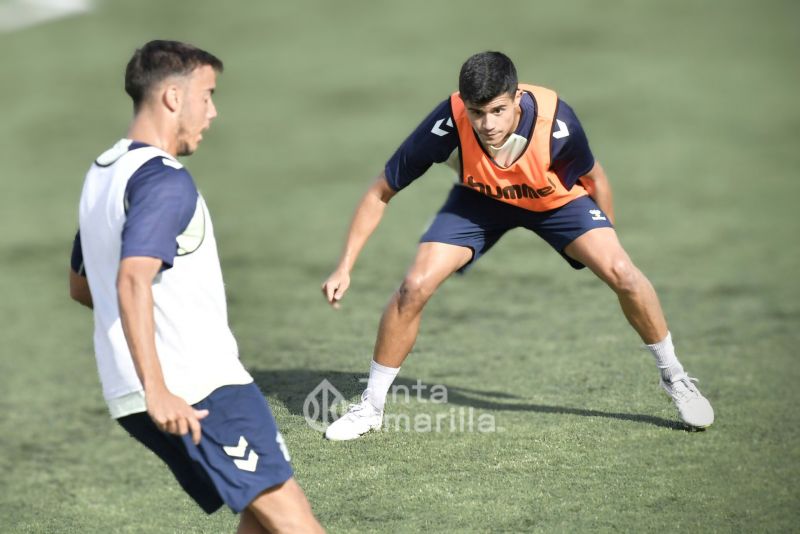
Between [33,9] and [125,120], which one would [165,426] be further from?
[33,9]

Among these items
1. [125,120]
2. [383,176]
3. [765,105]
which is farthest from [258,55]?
[383,176]

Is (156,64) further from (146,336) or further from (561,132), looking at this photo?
(561,132)

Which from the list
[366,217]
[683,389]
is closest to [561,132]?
[366,217]

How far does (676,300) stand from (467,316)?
70.1 inches

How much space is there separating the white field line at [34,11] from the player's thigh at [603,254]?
47.3ft

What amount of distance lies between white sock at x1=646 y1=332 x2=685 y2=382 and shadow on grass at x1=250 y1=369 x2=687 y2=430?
0.88 feet

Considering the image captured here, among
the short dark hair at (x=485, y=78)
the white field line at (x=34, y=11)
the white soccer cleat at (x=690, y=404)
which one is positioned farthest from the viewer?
the white field line at (x=34, y=11)

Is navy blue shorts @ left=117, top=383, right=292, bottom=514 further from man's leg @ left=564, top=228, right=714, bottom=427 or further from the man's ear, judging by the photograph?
man's leg @ left=564, top=228, right=714, bottom=427

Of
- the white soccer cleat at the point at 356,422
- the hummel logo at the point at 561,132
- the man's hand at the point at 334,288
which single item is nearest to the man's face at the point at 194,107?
the man's hand at the point at 334,288

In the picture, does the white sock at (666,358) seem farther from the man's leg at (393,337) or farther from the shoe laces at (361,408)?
the shoe laces at (361,408)

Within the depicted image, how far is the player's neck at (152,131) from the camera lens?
3588 mm

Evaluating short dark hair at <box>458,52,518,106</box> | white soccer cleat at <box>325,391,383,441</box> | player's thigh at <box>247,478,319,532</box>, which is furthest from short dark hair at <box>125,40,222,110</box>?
white soccer cleat at <box>325,391,383,441</box>

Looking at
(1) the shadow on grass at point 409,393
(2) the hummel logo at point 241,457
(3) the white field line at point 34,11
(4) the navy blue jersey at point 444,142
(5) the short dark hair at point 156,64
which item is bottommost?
(1) the shadow on grass at point 409,393

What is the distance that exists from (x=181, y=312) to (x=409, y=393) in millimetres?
2917
